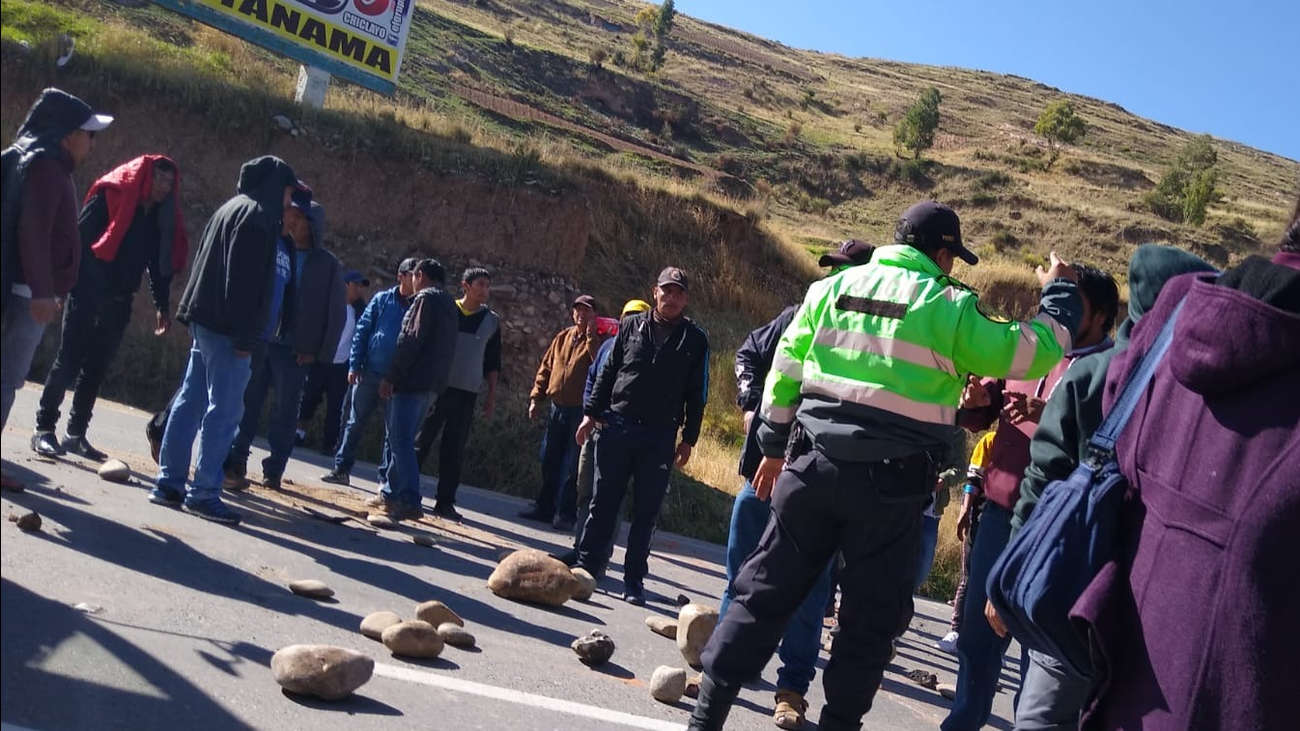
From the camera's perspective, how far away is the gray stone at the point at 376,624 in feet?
18.5

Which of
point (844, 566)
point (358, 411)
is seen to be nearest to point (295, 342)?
point (358, 411)

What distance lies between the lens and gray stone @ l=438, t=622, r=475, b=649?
579cm

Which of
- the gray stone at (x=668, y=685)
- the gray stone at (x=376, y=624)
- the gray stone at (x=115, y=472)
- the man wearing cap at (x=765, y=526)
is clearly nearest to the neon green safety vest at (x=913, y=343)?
the man wearing cap at (x=765, y=526)

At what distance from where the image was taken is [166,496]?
7.27 m

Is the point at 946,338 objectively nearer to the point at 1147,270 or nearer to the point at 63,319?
the point at 1147,270

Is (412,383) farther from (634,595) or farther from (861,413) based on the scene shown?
(861,413)

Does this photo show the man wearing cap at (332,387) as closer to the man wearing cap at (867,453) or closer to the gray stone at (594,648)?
the gray stone at (594,648)

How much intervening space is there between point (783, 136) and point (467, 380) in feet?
172

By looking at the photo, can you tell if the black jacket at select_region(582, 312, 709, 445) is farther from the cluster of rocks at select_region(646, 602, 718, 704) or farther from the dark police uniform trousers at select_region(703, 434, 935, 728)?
the dark police uniform trousers at select_region(703, 434, 935, 728)

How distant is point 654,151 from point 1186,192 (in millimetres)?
25867

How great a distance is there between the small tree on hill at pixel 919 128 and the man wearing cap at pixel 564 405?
5373 cm

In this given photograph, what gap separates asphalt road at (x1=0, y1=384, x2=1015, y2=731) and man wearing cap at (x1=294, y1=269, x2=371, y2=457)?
348 centimetres

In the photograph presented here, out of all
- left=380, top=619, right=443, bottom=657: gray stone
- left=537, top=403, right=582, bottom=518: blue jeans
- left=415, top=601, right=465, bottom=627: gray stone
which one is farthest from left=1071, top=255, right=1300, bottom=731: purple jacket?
left=537, top=403, right=582, bottom=518: blue jeans

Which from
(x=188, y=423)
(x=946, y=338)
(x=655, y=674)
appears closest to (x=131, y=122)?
(x=188, y=423)
